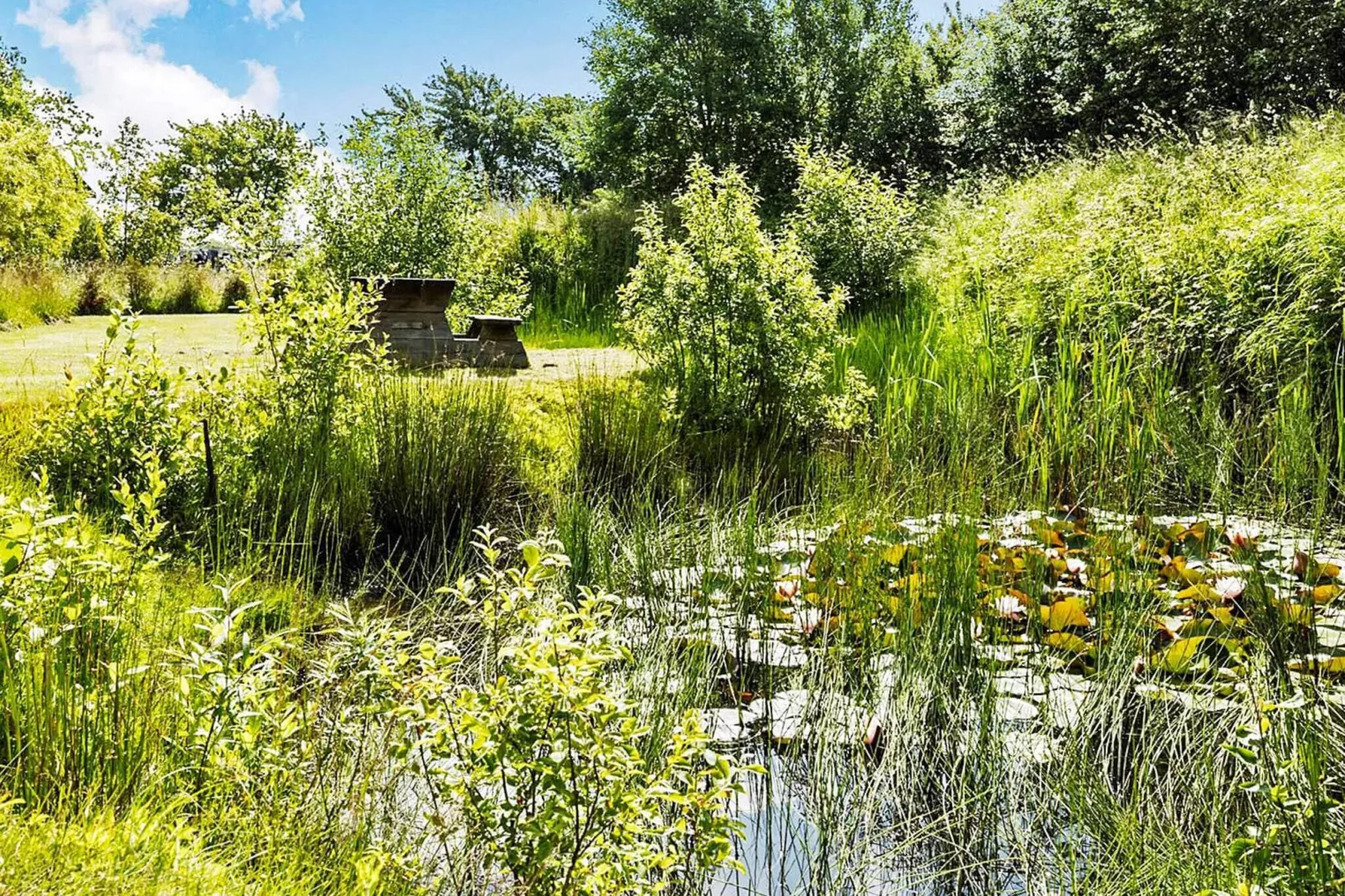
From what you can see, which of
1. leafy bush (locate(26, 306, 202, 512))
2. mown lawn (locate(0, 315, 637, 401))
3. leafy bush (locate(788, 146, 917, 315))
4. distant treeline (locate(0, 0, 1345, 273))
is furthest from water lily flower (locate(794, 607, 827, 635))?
distant treeline (locate(0, 0, 1345, 273))

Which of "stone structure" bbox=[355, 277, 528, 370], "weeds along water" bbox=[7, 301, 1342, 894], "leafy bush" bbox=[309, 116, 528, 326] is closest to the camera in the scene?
"weeds along water" bbox=[7, 301, 1342, 894]

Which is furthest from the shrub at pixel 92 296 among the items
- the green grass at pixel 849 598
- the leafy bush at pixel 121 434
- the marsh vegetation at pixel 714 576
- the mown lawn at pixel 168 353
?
the leafy bush at pixel 121 434

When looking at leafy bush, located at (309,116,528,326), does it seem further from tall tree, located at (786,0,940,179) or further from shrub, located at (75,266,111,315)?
tall tree, located at (786,0,940,179)

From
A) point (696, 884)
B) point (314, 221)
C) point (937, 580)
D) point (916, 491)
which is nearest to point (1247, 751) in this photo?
point (696, 884)

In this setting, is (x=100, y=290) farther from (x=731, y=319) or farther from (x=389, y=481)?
(x=731, y=319)

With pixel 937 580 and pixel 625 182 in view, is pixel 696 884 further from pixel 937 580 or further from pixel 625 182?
pixel 625 182

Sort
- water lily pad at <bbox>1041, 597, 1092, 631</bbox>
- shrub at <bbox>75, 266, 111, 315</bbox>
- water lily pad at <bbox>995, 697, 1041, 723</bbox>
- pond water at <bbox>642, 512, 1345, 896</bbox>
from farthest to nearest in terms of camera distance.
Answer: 1. shrub at <bbox>75, 266, 111, 315</bbox>
2. water lily pad at <bbox>1041, 597, 1092, 631</bbox>
3. water lily pad at <bbox>995, 697, 1041, 723</bbox>
4. pond water at <bbox>642, 512, 1345, 896</bbox>

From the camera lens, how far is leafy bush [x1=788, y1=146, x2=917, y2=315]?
29.3 feet

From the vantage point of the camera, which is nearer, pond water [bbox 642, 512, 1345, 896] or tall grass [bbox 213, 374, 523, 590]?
pond water [bbox 642, 512, 1345, 896]

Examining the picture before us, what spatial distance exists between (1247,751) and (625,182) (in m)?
15.9

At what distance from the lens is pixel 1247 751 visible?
4.34 feet

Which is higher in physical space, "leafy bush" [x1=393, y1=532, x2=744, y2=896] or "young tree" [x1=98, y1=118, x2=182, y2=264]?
"young tree" [x1=98, y1=118, x2=182, y2=264]

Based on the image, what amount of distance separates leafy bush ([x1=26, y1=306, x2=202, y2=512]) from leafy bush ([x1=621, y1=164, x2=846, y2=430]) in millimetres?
2322

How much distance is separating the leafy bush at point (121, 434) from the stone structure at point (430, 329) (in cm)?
281
